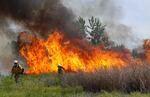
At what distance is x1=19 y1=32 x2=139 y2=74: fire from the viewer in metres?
33.9

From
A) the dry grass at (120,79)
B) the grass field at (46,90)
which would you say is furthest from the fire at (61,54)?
the dry grass at (120,79)

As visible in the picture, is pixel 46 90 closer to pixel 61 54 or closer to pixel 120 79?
pixel 120 79

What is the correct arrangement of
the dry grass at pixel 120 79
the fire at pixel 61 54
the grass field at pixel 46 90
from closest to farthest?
the grass field at pixel 46 90
the dry grass at pixel 120 79
the fire at pixel 61 54

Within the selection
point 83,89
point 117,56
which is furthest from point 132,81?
point 117,56

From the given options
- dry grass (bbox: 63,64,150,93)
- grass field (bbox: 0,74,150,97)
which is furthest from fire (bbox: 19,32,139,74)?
dry grass (bbox: 63,64,150,93)

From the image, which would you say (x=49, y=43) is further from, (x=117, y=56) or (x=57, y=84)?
(x=57, y=84)

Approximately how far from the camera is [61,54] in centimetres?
3544

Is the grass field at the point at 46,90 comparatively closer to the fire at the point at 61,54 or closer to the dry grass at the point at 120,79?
the dry grass at the point at 120,79

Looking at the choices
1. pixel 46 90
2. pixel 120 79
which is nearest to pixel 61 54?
pixel 46 90

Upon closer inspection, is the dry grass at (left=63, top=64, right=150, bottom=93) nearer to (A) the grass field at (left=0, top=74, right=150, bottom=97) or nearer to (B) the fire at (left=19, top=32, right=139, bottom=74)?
(A) the grass field at (left=0, top=74, right=150, bottom=97)

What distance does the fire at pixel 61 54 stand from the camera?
33938mm

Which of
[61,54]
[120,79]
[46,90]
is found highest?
[61,54]

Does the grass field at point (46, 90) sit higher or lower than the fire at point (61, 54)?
lower

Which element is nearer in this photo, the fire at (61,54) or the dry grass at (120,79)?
the dry grass at (120,79)
